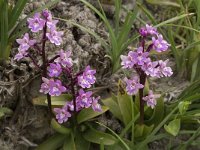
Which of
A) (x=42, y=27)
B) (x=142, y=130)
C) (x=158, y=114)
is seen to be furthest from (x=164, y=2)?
(x=42, y=27)

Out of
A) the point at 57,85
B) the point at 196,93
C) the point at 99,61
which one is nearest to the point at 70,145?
the point at 57,85

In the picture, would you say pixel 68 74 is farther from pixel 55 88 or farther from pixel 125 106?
pixel 125 106

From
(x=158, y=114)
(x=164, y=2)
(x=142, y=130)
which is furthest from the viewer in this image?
(x=164, y=2)

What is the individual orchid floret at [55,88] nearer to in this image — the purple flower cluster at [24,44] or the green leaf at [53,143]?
the purple flower cluster at [24,44]

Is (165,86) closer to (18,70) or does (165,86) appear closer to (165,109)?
(165,109)

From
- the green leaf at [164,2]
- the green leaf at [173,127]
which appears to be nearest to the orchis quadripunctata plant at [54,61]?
the green leaf at [173,127]

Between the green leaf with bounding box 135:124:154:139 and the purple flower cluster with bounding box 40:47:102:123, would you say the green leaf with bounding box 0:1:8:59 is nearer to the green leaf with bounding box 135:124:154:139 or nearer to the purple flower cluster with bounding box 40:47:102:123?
the purple flower cluster with bounding box 40:47:102:123

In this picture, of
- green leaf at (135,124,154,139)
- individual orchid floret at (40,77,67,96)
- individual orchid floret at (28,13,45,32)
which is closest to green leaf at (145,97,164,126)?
green leaf at (135,124,154,139)
